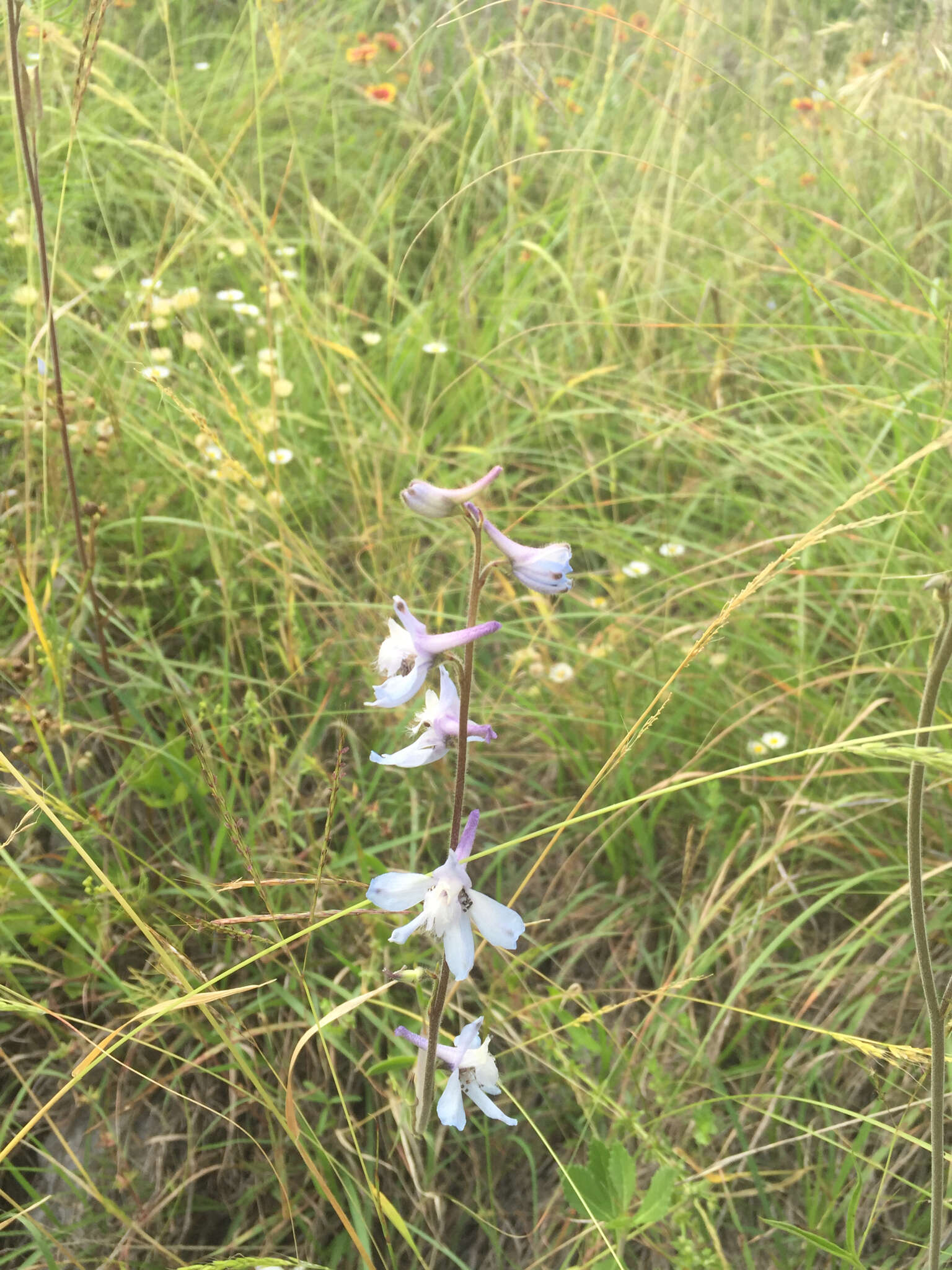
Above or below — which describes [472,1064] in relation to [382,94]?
below

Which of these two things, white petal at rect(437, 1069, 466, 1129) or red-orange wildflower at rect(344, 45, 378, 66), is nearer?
white petal at rect(437, 1069, 466, 1129)

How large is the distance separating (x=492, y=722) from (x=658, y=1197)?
0.91m

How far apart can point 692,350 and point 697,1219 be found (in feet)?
6.41

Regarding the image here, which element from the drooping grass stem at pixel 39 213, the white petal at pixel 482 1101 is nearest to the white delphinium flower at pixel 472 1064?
the white petal at pixel 482 1101

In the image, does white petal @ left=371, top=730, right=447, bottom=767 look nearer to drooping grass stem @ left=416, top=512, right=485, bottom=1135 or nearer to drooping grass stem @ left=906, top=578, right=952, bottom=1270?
drooping grass stem @ left=416, top=512, right=485, bottom=1135

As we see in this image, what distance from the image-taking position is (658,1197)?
1.24m

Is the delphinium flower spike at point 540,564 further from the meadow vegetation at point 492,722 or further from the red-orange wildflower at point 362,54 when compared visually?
the red-orange wildflower at point 362,54

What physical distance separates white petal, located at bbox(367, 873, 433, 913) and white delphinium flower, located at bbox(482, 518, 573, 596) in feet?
0.93

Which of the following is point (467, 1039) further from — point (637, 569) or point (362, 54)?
point (362, 54)

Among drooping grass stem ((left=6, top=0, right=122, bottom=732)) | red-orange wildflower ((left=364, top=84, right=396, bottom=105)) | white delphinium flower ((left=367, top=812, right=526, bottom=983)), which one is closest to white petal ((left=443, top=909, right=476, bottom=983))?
white delphinium flower ((left=367, top=812, right=526, bottom=983))

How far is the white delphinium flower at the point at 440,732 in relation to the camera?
3.43 feet

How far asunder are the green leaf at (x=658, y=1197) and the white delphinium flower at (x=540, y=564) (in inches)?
28.4

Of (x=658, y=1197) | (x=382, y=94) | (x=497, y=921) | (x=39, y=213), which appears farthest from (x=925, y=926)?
(x=382, y=94)

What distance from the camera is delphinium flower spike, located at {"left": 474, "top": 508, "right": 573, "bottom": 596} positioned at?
3.17 feet
